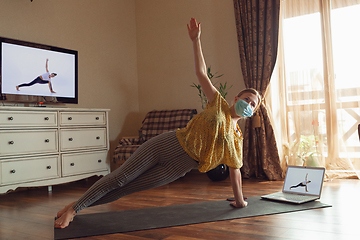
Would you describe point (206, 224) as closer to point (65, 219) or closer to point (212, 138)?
point (212, 138)

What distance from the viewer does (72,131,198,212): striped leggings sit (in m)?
2.00

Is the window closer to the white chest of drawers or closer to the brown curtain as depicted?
the brown curtain

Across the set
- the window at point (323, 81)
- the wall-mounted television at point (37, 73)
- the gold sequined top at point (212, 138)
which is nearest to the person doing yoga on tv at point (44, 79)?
the wall-mounted television at point (37, 73)

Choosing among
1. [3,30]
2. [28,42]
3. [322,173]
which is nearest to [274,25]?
[322,173]

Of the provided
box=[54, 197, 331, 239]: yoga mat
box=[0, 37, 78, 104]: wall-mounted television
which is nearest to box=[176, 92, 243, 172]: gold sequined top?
box=[54, 197, 331, 239]: yoga mat

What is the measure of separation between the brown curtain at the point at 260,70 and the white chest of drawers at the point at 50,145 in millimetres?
1877

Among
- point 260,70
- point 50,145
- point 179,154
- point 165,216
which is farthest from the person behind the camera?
point 260,70

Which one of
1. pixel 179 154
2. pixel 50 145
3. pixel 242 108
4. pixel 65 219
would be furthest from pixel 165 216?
pixel 50 145

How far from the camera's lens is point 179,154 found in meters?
2.02

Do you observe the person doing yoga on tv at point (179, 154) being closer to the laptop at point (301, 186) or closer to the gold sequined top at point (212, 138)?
the gold sequined top at point (212, 138)

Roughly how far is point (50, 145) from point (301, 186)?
8.61ft

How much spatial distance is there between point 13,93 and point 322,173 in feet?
10.6

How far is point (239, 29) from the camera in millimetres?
4297

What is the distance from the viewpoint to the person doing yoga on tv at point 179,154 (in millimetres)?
2014
